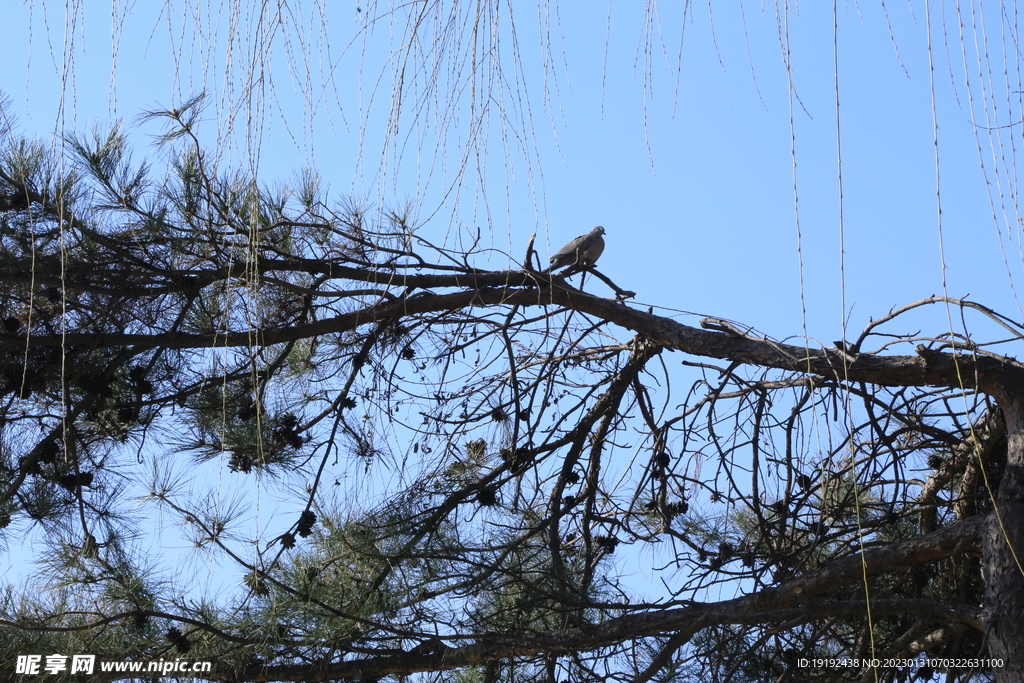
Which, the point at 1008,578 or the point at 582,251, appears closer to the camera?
the point at 1008,578

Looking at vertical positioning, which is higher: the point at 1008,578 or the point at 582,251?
the point at 582,251

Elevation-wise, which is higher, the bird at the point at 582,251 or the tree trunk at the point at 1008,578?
the bird at the point at 582,251

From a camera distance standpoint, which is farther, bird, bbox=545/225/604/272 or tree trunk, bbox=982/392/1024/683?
bird, bbox=545/225/604/272

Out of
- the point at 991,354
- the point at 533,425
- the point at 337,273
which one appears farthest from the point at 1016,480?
the point at 337,273

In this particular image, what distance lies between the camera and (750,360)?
2648 millimetres

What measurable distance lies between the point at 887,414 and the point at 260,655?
180 centimetres

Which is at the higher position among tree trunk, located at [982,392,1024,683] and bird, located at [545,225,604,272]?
bird, located at [545,225,604,272]

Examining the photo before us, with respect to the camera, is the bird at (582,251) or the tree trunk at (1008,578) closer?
the tree trunk at (1008,578)

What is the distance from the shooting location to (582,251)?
379 cm

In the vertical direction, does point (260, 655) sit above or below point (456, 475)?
below

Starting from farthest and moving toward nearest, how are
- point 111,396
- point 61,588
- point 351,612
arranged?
1. point 111,396
2. point 61,588
3. point 351,612

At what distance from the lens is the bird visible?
12.2 ft

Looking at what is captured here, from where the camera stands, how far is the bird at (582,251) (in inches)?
146

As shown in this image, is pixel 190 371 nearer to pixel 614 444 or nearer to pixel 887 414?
pixel 614 444
